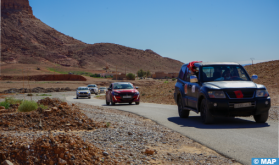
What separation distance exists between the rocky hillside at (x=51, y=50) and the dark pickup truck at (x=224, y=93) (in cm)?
13239

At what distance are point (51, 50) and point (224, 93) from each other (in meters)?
153

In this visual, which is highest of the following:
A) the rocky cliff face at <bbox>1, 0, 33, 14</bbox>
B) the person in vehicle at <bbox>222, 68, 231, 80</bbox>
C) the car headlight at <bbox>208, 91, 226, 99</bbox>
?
the rocky cliff face at <bbox>1, 0, 33, 14</bbox>

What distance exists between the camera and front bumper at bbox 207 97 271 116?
9.48 m


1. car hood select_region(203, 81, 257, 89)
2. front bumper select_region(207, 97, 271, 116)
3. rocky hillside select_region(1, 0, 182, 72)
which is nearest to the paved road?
front bumper select_region(207, 97, 271, 116)

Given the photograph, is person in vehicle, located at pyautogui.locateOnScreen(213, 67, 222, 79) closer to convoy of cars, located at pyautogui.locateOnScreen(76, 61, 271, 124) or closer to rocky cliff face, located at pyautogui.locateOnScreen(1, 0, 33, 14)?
convoy of cars, located at pyautogui.locateOnScreen(76, 61, 271, 124)

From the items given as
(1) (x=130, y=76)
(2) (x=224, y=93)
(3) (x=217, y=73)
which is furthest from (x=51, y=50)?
(2) (x=224, y=93)

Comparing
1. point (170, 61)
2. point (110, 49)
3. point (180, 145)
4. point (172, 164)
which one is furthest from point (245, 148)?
point (170, 61)

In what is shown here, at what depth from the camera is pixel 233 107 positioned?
372 inches

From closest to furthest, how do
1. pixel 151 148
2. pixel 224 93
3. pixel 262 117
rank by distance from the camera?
pixel 151 148 < pixel 224 93 < pixel 262 117

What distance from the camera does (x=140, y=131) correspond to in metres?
8.89

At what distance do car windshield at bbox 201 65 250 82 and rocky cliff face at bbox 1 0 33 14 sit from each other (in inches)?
7181

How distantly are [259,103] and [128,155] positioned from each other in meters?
5.22

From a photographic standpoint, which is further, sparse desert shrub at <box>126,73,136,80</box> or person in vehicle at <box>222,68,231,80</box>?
sparse desert shrub at <box>126,73,136,80</box>

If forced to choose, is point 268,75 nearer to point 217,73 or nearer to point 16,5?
point 217,73
